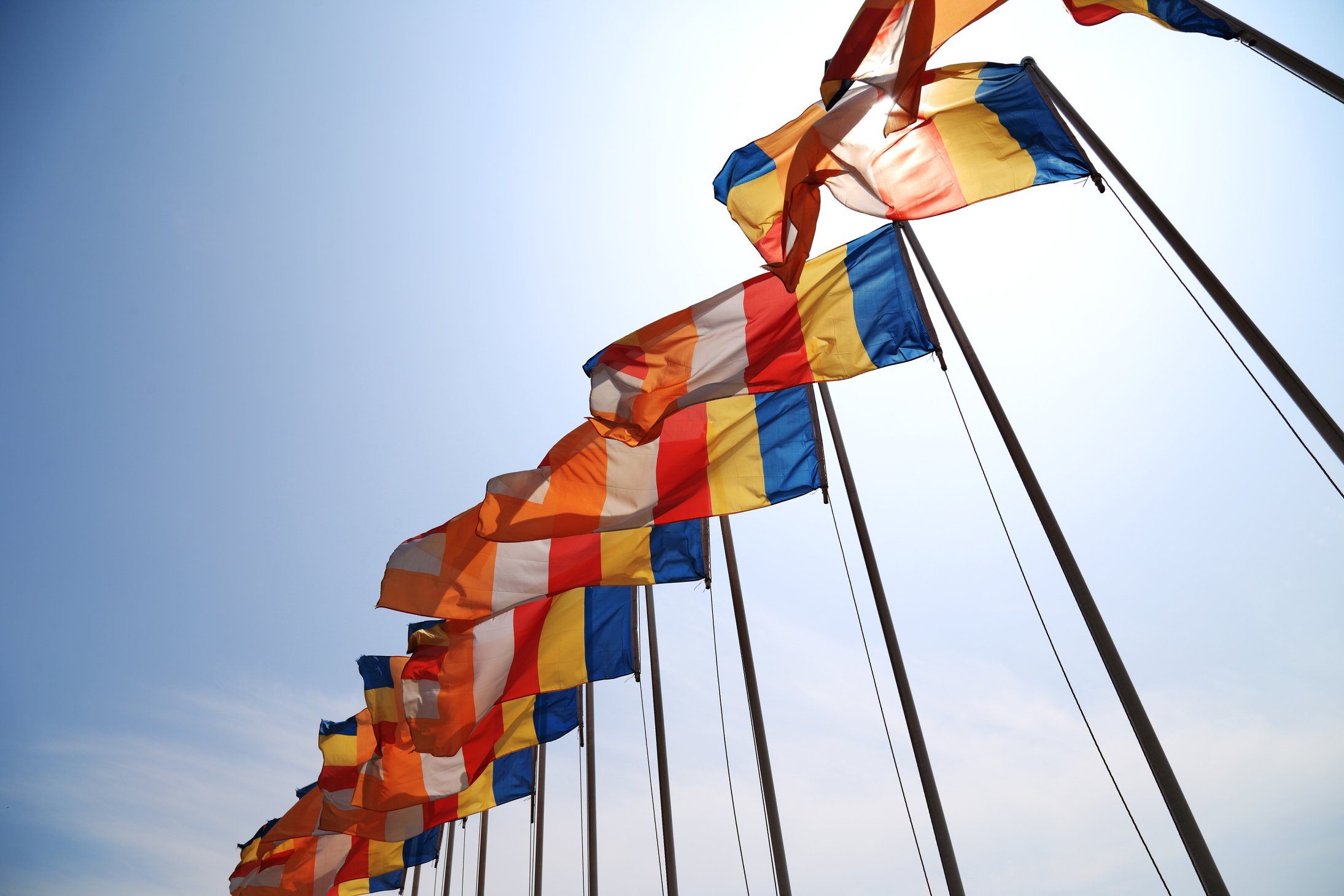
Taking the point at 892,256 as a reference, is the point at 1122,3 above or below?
below

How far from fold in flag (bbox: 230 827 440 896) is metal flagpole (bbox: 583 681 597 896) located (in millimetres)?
9863

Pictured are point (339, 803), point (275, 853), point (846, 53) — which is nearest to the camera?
point (846, 53)

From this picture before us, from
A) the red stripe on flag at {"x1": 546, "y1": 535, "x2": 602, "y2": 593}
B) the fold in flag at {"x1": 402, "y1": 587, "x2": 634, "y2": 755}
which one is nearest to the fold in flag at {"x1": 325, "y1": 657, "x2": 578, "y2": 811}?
the fold in flag at {"x1": 402, "y1": 587, "x2": 634, "y2": 755}

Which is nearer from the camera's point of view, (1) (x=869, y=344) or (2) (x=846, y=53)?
(2) (x=846, y=53)

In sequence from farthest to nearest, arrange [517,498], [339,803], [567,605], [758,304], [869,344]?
[339,803] → [567,605] → [517,498] → [758,304] → [869,344]

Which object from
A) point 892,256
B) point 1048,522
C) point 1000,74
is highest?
point 1000,74

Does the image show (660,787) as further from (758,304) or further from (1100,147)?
(1100,147)

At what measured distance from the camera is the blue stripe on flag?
9.89 meters

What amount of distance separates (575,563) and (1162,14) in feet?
30.0

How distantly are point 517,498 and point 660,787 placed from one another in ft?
17.2

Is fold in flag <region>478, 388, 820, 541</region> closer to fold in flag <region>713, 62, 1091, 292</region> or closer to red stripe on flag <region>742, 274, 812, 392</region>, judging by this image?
red stripe on flag <region>742, 274, 812, 392</region>

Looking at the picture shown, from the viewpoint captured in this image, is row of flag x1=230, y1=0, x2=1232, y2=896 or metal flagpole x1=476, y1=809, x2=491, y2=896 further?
metal flagpole x1=476, y1=809, x2=491, y2=896

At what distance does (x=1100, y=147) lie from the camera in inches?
244

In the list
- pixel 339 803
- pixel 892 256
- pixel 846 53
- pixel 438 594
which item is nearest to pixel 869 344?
pixel 892 256
